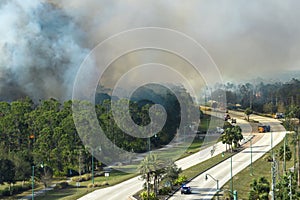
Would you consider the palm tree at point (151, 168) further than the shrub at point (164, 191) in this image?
No

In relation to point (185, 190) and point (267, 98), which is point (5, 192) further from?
point (267, 98)

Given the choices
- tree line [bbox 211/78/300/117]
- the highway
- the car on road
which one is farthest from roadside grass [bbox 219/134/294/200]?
tree line [bbox 211/78/300/117]

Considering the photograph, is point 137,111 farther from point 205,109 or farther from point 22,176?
point 205,109

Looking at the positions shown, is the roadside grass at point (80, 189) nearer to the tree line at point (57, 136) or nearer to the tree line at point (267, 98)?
the tree line at point (57, 136)

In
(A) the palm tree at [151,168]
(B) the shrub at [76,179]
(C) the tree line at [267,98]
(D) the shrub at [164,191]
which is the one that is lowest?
(B) the shrub at [76,179]

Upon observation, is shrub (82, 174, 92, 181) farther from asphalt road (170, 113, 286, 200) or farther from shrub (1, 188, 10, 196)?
asphalt road (170, 113, 286, 200)

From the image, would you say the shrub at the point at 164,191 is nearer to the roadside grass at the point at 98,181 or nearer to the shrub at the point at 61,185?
the roadside grass at the point at 98,181

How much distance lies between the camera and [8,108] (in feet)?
203

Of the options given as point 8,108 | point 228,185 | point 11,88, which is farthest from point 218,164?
point 11,88

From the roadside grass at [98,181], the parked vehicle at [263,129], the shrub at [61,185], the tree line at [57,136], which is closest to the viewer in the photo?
the roadside grass at [98,181]

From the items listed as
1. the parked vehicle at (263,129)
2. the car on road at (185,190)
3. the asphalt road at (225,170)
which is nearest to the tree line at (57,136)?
the asphalt road at (225,170)

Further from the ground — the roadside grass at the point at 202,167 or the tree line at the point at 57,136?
the tree line at the point at 57,136

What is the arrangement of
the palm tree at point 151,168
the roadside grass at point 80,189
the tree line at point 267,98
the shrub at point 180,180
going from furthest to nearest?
the tree line at point 267,98 < the shrub at point 180,180 < the roadside grass at point 80,189 < the palm tree at point 151,168

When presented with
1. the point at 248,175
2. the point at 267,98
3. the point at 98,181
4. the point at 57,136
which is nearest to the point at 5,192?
the point at 98,181
